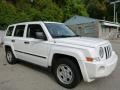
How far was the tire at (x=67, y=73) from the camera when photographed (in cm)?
509

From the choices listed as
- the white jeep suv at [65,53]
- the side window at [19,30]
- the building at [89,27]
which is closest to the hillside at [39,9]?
the building at [89,27]

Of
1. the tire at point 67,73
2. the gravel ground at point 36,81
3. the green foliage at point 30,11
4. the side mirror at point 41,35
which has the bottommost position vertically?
the gravel ground at point 36,81

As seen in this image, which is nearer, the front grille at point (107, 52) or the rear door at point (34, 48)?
the front grille at point (107, 52)

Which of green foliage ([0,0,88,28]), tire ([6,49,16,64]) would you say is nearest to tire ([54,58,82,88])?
tire ([6,49,16,64])

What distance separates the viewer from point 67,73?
538cm

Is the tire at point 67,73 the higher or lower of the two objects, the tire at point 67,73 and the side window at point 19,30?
the lower

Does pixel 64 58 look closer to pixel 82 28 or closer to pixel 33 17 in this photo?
pixel 33 17

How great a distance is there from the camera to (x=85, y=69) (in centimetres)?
481

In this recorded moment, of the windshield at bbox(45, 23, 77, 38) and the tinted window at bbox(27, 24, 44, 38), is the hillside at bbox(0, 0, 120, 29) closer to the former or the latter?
the tinted window at bbox(27, 24, 44, 38)

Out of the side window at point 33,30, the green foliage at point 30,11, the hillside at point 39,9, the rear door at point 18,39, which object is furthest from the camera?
the hillside at point 39,9

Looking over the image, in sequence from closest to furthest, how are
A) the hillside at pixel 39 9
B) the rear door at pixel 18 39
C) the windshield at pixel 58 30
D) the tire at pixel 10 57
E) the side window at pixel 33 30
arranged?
the windshield at pixel 58 30
the side window at pixel 33 30
the rear door at pixel 18 39
the tire at pixel 10 57
the hillside at pixel 39 9

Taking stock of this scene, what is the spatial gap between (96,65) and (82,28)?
24270 millimetres

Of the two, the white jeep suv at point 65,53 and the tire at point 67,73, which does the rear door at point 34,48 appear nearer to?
the white jeep suv at point 65,53

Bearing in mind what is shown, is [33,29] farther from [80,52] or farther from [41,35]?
[80,52]
